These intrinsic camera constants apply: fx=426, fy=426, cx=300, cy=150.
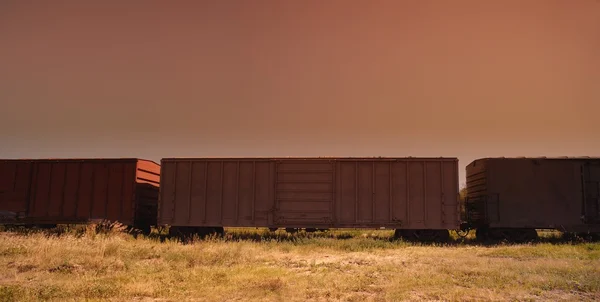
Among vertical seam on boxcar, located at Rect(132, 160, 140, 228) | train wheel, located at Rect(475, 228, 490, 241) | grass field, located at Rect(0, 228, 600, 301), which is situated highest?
vertical seam on boxcar, located at Rect(132, 160, 140, 228)

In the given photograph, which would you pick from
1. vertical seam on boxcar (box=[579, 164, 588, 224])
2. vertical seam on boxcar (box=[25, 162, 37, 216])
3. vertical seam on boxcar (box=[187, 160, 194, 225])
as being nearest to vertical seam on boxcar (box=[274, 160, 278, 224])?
vertical seam on boxcar (box=[187, 160, 194, 225])

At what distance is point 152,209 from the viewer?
1848 centimetres

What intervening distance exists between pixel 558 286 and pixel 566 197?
9.79m

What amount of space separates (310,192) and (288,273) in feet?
24.6

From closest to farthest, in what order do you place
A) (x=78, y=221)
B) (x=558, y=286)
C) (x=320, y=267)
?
(x=558, y=286) → (x=320, y=267) → (x=78, y=221)

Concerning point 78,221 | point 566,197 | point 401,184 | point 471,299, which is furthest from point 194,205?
point 566,197

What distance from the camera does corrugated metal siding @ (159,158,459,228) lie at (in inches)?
632

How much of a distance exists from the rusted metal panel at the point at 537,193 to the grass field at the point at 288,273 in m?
2.29

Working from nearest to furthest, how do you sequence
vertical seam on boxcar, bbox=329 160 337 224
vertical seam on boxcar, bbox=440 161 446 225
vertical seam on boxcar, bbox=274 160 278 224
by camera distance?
1. vertical seam on boxcar, bbox=440 161 446 225
2. vertical seam on boxcar, bbox=329 160 337 224
3. vertical seam on boxcar, bbox=274 160 278 224

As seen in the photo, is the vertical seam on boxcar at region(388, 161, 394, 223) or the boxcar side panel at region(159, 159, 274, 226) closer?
the vertical seam on boxcar at region(388, 161, 394, 223)

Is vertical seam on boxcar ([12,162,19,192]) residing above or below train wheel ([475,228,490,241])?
above

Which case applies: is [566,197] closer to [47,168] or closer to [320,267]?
[320,267]

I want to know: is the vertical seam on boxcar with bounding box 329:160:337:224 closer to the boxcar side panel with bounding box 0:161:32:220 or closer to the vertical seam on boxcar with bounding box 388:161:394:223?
the vertical seam on boxcar with bounding box 388:161:394:223

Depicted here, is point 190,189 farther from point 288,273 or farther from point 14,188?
point 288,273
